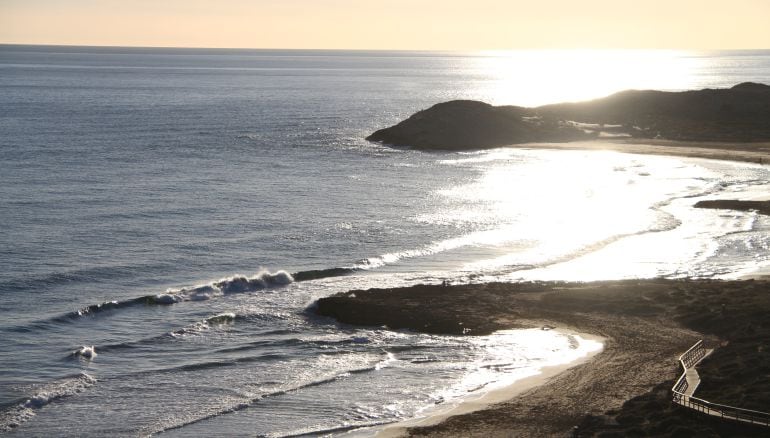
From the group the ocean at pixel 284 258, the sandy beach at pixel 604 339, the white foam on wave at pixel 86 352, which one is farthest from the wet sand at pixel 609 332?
the white foam on wave at pixel 86 352

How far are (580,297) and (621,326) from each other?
12.6ft

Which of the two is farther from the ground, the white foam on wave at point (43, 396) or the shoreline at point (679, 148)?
the shoreline at point (679, 148)

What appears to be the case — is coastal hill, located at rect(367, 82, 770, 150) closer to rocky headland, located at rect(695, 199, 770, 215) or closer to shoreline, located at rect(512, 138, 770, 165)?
shoreline, located at rect(512, 138, 770, 165)

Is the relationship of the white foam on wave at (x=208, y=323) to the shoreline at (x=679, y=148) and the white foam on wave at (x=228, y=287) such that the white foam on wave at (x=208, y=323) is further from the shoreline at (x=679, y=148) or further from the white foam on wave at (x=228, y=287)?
the shoreline at (x=679, y=148)

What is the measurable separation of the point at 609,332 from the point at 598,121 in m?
81.0

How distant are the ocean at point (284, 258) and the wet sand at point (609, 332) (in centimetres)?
149

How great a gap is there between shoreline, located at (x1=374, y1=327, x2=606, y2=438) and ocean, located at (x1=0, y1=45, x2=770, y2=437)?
1.58ft

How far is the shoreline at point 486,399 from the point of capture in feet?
89.4

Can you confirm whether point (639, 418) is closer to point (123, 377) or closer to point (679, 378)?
point (679, 378)

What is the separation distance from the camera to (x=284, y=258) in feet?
157

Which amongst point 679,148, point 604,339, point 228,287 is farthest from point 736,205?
point 228,287

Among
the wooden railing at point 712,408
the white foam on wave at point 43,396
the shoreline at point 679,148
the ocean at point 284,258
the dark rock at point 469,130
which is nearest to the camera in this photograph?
the wooden railing at point 712,408

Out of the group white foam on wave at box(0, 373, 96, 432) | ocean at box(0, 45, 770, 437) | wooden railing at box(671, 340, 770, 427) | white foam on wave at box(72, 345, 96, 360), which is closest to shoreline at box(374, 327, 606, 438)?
ocean at box(0, 45, 770, 437)

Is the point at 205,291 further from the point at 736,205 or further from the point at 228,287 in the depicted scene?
the point at 736,205
